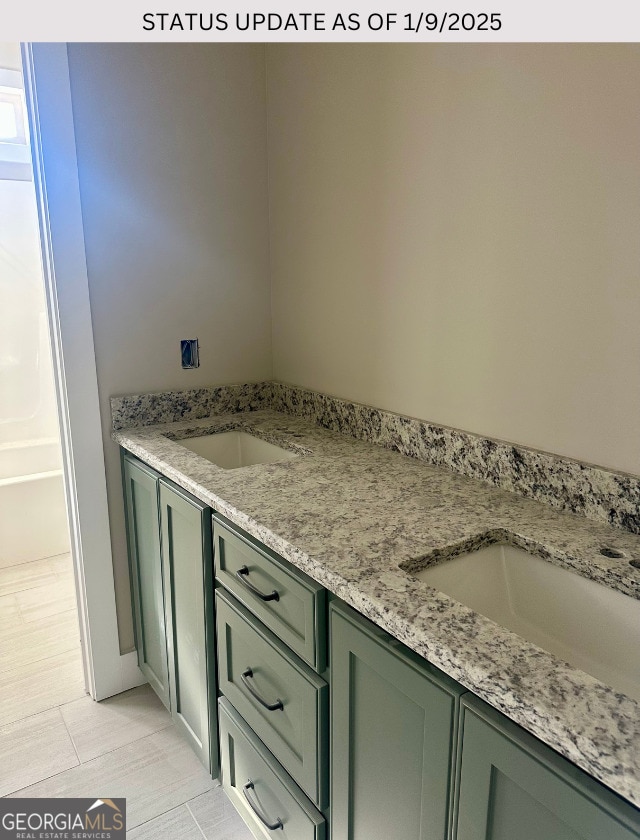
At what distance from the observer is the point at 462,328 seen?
4.72ft

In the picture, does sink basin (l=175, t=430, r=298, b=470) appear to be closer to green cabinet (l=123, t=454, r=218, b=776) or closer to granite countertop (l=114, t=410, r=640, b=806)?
granite countertop (l=114, t=410, r=640, b=806)

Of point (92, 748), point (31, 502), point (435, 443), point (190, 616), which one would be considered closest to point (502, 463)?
point (435, 443)

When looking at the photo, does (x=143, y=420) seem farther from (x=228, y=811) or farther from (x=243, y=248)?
(x=228, y=811)

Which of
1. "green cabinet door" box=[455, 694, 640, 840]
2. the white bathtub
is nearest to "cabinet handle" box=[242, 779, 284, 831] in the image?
"green cabinet door" box=[455, 694, 640, 840]

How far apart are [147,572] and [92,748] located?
543 millimetres

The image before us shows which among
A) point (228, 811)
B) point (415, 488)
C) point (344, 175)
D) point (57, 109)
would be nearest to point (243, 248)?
point (344, 175)

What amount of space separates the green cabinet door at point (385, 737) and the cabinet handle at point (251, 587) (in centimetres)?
18

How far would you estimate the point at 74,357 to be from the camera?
1.77 meters

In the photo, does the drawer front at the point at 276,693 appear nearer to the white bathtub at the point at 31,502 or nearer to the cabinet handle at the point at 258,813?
the cabinet handle at the point at 258,813

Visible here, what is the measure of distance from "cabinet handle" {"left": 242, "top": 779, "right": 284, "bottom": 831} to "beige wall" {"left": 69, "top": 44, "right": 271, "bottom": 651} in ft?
2.67

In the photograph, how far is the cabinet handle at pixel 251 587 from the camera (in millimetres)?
1155

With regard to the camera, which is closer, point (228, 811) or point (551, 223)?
point (551, 223)

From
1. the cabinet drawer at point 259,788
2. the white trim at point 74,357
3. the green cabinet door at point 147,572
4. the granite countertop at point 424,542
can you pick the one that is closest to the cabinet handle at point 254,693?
the cabinet drawer at point 259,788
